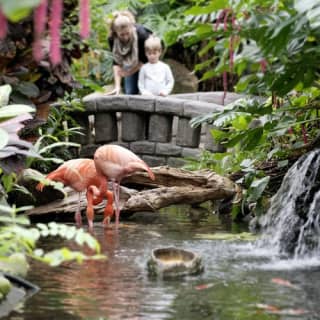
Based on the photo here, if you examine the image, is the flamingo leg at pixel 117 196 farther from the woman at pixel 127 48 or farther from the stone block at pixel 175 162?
the woman at pixel 127 48

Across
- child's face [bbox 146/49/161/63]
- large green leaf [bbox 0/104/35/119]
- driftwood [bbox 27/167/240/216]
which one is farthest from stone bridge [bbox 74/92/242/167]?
large green leaf [bbox 0/104/35/119]

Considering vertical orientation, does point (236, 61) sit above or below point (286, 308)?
above

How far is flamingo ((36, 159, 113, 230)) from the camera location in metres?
5.70

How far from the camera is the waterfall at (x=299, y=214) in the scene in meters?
4.57

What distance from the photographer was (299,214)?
15.8ft

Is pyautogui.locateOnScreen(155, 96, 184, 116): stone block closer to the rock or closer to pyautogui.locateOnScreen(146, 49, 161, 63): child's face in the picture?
pyautogui.locateOnScreen(146, 49, 161, 63): child's face

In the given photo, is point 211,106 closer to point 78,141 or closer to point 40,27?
point 78,141

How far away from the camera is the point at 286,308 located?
9.25 ft

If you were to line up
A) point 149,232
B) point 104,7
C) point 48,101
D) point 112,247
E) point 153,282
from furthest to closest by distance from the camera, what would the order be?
point 104,7 < point 48,101 < point 149,232 < point 112,247 < point 153,282

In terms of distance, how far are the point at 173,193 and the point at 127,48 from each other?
3458mm

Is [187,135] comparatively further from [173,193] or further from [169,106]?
[173,193]

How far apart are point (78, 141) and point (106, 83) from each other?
4727 mm

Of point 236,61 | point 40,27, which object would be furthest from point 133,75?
point 40,27

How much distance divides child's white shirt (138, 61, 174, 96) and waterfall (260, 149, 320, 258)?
448 centimetres
